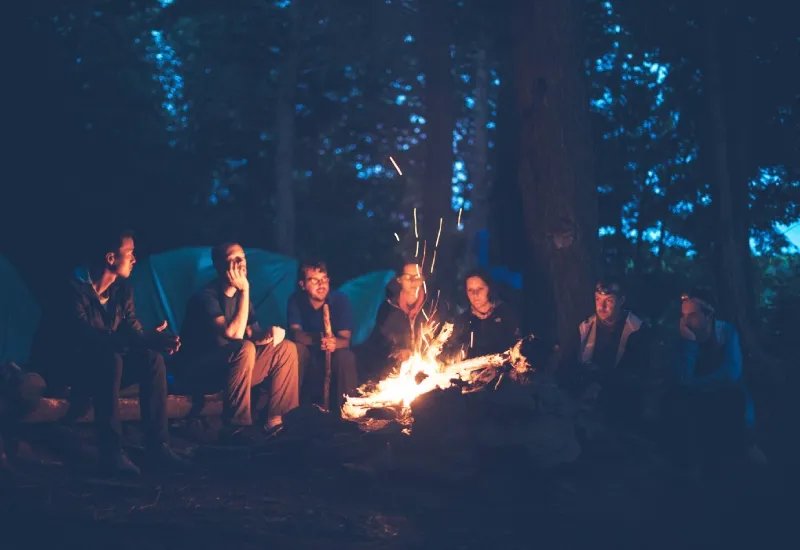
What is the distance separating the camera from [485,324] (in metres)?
8.14

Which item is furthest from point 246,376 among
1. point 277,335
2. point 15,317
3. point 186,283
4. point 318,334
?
point 186,283

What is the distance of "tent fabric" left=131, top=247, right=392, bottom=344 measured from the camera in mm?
11711

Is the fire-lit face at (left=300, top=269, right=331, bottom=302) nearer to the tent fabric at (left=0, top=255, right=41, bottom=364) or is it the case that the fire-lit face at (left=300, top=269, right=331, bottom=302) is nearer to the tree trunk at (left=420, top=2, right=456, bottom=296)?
the tent fabric at (left=0, top=255, right=41, bottom=364)

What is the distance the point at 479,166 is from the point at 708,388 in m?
12.8

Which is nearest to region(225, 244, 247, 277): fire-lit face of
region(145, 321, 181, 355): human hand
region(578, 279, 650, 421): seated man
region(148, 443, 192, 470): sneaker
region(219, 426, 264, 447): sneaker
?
region(145, 321, 181, 355): human hand

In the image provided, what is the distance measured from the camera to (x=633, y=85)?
16.8 meters

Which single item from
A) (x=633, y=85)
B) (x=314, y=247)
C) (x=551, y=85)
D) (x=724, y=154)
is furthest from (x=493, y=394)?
(x=314, y=247)

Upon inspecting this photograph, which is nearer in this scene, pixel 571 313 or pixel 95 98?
pixel 571 313

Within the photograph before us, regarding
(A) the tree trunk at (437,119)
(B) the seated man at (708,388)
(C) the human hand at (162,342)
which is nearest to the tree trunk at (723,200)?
(A) the tree trunk at (437,119)

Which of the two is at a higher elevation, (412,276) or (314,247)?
(314,247)

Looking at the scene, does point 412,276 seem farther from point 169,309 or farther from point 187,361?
point 169,309

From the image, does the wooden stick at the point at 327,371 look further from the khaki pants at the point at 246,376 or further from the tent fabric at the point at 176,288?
the tent fabric at the point at 176,288

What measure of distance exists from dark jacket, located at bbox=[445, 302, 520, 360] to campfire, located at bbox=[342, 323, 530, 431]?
1.01ft

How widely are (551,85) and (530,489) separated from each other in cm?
374
